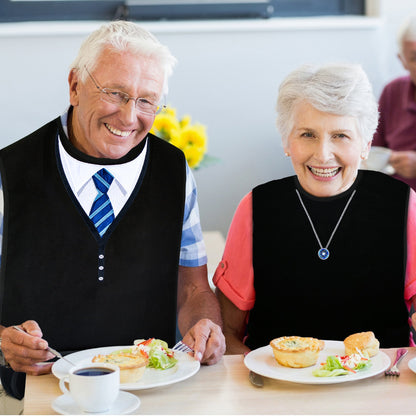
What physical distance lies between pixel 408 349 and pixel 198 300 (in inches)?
20.1

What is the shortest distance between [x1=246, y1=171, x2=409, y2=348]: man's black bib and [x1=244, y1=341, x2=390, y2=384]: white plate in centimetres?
25

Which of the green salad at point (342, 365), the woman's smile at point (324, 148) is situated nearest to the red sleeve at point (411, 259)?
the woman's smile at point (324, 148)

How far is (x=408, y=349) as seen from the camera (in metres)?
1.60

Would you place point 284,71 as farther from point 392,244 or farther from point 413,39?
point 392,244

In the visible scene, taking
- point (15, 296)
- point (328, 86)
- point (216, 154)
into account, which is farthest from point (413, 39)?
point (15, 296)

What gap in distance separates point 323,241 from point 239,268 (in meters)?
0.22

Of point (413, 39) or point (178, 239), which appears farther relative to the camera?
point (413, 39)

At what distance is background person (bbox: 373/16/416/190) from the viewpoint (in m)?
3.24

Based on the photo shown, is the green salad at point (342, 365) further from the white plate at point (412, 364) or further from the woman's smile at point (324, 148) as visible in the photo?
the woman's smile at point (324, 148)

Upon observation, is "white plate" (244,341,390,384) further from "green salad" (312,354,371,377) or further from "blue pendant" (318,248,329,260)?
"blue pendant" (318,248,329,260)

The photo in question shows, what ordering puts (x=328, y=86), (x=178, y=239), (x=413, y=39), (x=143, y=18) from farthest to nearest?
(x=143, y=18) → (x=413, y=39) → (x=178, y=239) → (x=328, y=86)

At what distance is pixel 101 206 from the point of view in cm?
178

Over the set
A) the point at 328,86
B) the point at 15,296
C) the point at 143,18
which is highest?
the point at 143,18

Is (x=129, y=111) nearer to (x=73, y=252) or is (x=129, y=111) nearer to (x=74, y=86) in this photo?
(x=74, y=86)
